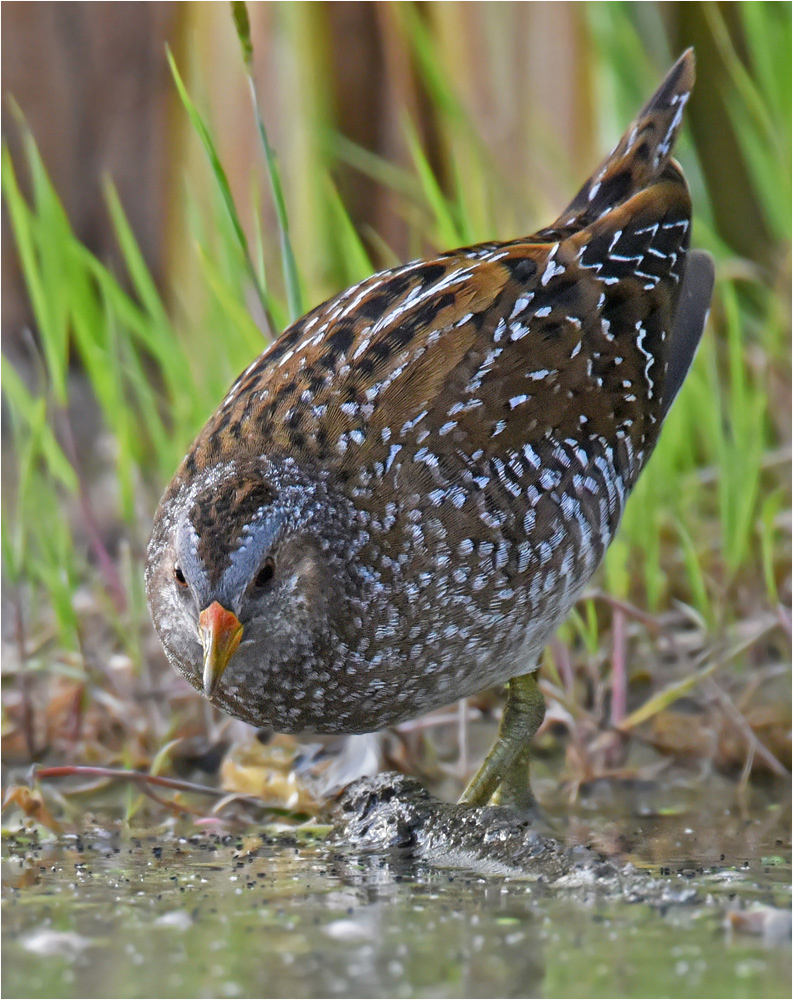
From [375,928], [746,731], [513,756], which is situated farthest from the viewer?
[746,731]

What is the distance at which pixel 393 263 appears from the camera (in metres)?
5.09

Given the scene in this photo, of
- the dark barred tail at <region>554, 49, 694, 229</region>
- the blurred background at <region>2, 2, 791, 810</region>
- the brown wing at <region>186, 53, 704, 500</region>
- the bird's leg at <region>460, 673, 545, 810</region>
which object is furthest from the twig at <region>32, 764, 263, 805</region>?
the dark barred tail at <region>554, 49, 694, 229</region>

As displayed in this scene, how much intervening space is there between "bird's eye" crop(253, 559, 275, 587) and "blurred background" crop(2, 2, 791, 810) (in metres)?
0.86

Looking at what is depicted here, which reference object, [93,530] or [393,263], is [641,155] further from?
[93,530]

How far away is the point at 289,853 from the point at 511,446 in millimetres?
1042

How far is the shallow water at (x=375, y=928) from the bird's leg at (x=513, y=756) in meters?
0.49

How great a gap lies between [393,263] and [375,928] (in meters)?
3.22

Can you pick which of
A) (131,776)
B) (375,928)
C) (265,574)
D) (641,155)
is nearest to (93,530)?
(131,776)

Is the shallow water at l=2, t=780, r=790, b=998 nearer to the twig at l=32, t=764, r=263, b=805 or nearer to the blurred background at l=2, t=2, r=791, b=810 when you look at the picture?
the twig at l=32, t=764, r=263, b=805

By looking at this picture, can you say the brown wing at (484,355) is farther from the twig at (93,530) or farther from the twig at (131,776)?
the twig at (93,530)

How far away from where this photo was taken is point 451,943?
222cm

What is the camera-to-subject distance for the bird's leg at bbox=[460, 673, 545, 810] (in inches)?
133

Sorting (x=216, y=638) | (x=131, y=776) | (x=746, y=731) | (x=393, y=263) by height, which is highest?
(x=393, y=263)

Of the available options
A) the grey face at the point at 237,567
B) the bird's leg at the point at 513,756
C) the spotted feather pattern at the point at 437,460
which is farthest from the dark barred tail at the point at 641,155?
the grey face at the point at 237,567
